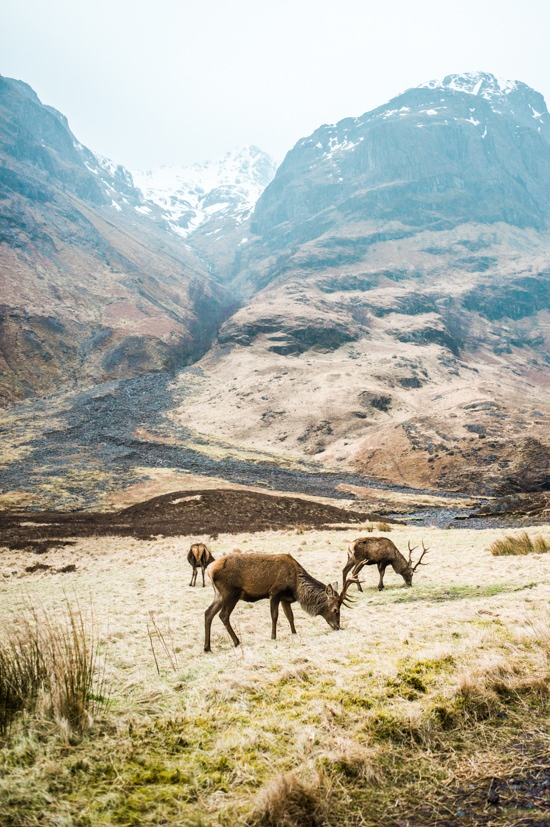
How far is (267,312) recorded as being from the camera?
179 m

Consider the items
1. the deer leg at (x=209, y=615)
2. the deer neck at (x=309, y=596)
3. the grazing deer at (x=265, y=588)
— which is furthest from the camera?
the deer neck at (x=309, y=596)

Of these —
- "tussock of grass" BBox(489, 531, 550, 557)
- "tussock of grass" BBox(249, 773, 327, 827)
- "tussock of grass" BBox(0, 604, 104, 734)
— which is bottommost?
"tussock of grass" BBox(489, 531, 550, 557)

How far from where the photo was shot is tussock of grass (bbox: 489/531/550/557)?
66.5ft

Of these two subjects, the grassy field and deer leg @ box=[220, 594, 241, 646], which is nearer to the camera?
the grassy field

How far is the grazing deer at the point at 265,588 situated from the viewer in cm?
970

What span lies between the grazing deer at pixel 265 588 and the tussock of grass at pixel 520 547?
13278 mm

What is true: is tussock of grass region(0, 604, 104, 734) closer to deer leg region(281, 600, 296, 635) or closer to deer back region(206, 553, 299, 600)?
deer back region(206, 553, 299, 600)

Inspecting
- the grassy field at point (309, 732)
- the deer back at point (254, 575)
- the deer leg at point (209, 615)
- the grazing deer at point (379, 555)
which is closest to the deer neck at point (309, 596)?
the deer back at point (254, 575)

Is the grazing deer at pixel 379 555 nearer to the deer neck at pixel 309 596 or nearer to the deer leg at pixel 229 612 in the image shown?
the deer neck at pixel 309 596

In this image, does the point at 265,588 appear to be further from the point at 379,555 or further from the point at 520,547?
the point at 520,547

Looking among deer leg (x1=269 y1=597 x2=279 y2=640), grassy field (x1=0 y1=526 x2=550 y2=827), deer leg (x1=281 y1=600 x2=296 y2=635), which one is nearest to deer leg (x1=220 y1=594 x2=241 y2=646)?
grassy field (x1=0 y1=526 x2=550 y2=827)

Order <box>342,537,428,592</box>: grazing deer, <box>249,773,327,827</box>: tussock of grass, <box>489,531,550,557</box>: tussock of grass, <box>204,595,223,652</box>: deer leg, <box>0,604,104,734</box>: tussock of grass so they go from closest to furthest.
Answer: <box>249,773,327,827</box>: tussock of grass, <box>0,604,104,734</box>: tussock of grass, <box>204,595,223,652</box>: deer leg, <box>342,537,428,592</box>: grazing deer, <box>489,531,550,557</box>: tussock of grass

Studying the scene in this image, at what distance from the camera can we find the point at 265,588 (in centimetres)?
1012

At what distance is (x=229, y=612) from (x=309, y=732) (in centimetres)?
433
